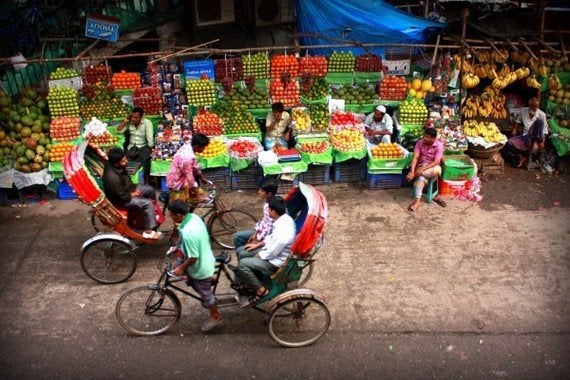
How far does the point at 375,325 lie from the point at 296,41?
6738 mm

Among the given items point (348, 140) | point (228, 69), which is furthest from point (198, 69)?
point (348, 140)

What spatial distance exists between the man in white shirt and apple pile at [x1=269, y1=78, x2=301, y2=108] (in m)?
4.78

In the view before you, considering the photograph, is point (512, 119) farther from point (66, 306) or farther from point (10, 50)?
point (10, 50)

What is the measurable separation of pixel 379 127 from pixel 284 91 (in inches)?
78.4

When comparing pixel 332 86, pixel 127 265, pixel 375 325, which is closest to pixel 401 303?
pixel 375 325

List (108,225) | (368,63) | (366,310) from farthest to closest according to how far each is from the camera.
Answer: (368,63) < (108,225) < (366,310)

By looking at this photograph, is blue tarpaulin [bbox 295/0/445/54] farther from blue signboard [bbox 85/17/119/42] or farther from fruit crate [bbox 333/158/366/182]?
blue signboard [bbox 85/17/119/42]

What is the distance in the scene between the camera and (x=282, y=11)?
1207 centimetres

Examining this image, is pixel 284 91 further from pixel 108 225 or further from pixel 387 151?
pixel 108 225

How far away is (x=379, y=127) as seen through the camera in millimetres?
9898

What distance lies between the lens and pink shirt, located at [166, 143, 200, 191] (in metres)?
6.98

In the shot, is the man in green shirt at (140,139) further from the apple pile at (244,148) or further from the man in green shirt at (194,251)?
the man in green shirt at (194,251)

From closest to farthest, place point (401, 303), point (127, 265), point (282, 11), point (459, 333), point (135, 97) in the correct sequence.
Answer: point (459, 333) → point (401, 303) → point (127, 265) → point (135, 97) → point (282, 11)

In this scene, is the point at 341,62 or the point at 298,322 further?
the point at 341,62
